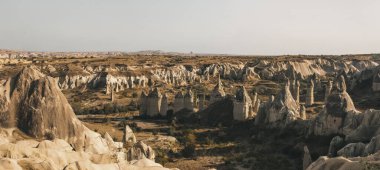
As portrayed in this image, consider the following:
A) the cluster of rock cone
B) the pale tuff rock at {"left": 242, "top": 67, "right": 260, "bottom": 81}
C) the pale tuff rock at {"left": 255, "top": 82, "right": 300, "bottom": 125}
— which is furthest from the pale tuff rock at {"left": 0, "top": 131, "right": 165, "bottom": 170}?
the pale tuff rock at {"left": 242, "top": 67, "right": 260, "bottom": 81}

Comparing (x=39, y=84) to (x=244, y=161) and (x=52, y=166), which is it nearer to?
(x=52, y=166)

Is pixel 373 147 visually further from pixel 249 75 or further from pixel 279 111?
pixel 249 75

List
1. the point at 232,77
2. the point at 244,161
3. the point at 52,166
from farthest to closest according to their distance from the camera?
the point at 232,77 → the point at 244,161 → the point at 52,166

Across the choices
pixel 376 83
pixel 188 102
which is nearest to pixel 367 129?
pixel 188 102

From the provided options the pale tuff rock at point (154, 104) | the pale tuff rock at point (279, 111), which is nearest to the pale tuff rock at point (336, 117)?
the pale tuff rock at point (279, 111)

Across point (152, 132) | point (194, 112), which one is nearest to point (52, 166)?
point (152, 132)

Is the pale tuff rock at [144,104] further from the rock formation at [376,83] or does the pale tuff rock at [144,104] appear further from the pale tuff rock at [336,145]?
the rock formation at [376,83]

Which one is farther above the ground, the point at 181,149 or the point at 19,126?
the point at 19,126
